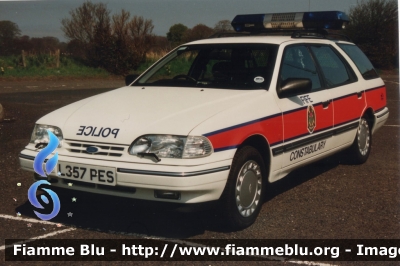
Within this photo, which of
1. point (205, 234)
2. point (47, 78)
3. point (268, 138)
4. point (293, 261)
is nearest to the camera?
point (293, 261)

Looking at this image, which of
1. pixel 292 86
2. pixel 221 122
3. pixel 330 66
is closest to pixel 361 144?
pixel 330 66

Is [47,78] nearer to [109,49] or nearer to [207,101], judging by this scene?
[109,49]

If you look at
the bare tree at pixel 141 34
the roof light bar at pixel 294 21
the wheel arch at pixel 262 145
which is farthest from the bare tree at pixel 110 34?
the wheel arch at pixel 262 145

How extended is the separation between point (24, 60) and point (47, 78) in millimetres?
2605

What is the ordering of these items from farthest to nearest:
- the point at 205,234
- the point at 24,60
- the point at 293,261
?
the point at 24,60 < the point at 205,234 < the point at 293,261

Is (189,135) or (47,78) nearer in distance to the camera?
(189,135)

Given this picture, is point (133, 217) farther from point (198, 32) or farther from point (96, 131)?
point (198, 32)

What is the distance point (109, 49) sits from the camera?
28.7 metres

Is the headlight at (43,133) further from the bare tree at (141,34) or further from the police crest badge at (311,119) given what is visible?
the bare tree at (141,34)

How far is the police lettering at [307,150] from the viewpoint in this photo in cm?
547

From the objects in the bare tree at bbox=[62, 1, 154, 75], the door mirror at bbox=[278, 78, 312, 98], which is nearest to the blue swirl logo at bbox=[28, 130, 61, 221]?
the door mirror at bbox=[278, 78, 312, 98]

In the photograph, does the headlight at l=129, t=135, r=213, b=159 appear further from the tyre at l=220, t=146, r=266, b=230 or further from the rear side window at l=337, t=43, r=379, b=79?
the rear side window at l=337, t=43, r=379, b=79

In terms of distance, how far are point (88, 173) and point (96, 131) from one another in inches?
13.2

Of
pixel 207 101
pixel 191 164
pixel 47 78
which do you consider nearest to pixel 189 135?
pixel 191 164
